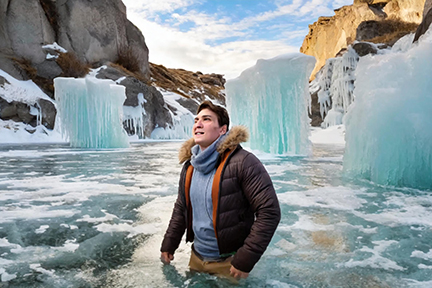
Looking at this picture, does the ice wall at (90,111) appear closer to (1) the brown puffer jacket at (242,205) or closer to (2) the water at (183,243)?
(2) the water at (183,243)

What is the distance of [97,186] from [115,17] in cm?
3853

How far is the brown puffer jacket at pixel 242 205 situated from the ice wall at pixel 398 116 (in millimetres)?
4769

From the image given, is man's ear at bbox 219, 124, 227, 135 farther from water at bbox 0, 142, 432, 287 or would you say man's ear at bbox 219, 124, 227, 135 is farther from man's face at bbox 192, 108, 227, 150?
water at bbox 0, 142, 432, 287

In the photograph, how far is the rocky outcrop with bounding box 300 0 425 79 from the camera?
40.8 metres

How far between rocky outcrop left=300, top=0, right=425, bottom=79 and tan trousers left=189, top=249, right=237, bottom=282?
137ft

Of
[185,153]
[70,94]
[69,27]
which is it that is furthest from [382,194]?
→ [69,27]

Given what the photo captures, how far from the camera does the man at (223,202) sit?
1837 mm

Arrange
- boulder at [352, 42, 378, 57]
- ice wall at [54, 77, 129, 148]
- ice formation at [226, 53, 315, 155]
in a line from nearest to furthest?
ice formation at [226, 53, 315, 155] → ice wall at [54, 77, 129, 148] → boulder at [352, 42, 378, 57]

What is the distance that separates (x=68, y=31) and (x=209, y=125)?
38237mm

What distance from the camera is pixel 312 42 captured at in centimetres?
6981

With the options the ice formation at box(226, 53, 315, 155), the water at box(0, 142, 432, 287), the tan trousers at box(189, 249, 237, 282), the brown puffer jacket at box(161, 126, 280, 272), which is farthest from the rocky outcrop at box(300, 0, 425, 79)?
the tan trousers at box(189, 249, 237, 282)

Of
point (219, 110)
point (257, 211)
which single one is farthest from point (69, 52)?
point (257, 211)

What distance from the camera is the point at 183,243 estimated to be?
3084 millimetres

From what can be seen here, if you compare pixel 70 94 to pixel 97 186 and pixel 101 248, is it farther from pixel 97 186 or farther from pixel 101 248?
pixel 101 248
